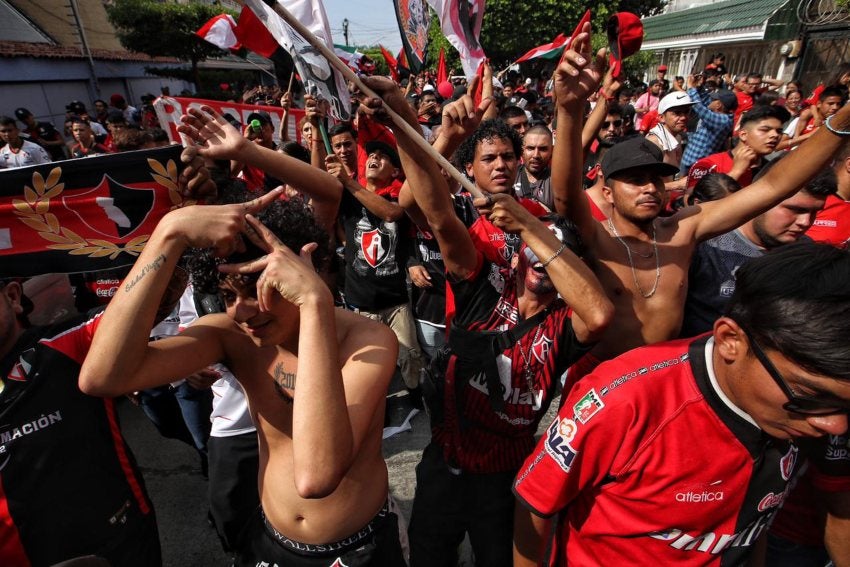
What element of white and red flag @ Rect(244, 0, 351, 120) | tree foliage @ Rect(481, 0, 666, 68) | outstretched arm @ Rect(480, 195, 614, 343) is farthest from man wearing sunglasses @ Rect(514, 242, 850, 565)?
tree foliage @ Rect(481, 0, 666, 68)

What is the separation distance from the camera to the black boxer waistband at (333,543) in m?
1.74

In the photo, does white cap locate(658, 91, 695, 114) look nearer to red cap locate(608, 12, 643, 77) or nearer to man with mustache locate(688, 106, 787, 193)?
man with mustache locate(688, 106, 787, 193)

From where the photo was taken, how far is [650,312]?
102 inches

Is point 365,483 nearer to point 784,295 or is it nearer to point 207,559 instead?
point 784,295

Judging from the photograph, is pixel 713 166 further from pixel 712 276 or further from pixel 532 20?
pixel 532 20

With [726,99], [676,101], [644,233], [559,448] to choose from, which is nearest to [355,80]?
[559,448]

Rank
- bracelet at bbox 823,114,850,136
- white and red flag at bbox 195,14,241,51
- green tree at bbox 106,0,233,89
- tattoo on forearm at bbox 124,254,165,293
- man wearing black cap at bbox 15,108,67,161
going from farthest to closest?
green tree at bbox 106,0,233,89 → man wearing black cap at bbox 15,108,67,161 → white and red flag at bbox 195,14,241,51 → bracelet at bbox 823,114,850,136 → tattoo on forearm at bbox 124,254,165,293

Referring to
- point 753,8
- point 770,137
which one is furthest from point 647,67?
point 770,137

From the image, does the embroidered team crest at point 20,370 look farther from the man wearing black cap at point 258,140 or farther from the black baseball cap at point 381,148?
the black baseball cap at point 381,148

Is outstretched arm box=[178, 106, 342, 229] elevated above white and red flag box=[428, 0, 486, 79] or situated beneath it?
situated beneath

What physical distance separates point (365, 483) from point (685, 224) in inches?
88.3

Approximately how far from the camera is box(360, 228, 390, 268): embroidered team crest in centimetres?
380

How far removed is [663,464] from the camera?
4.75 ft

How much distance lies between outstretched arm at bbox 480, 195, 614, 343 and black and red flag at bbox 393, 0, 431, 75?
112 cm
